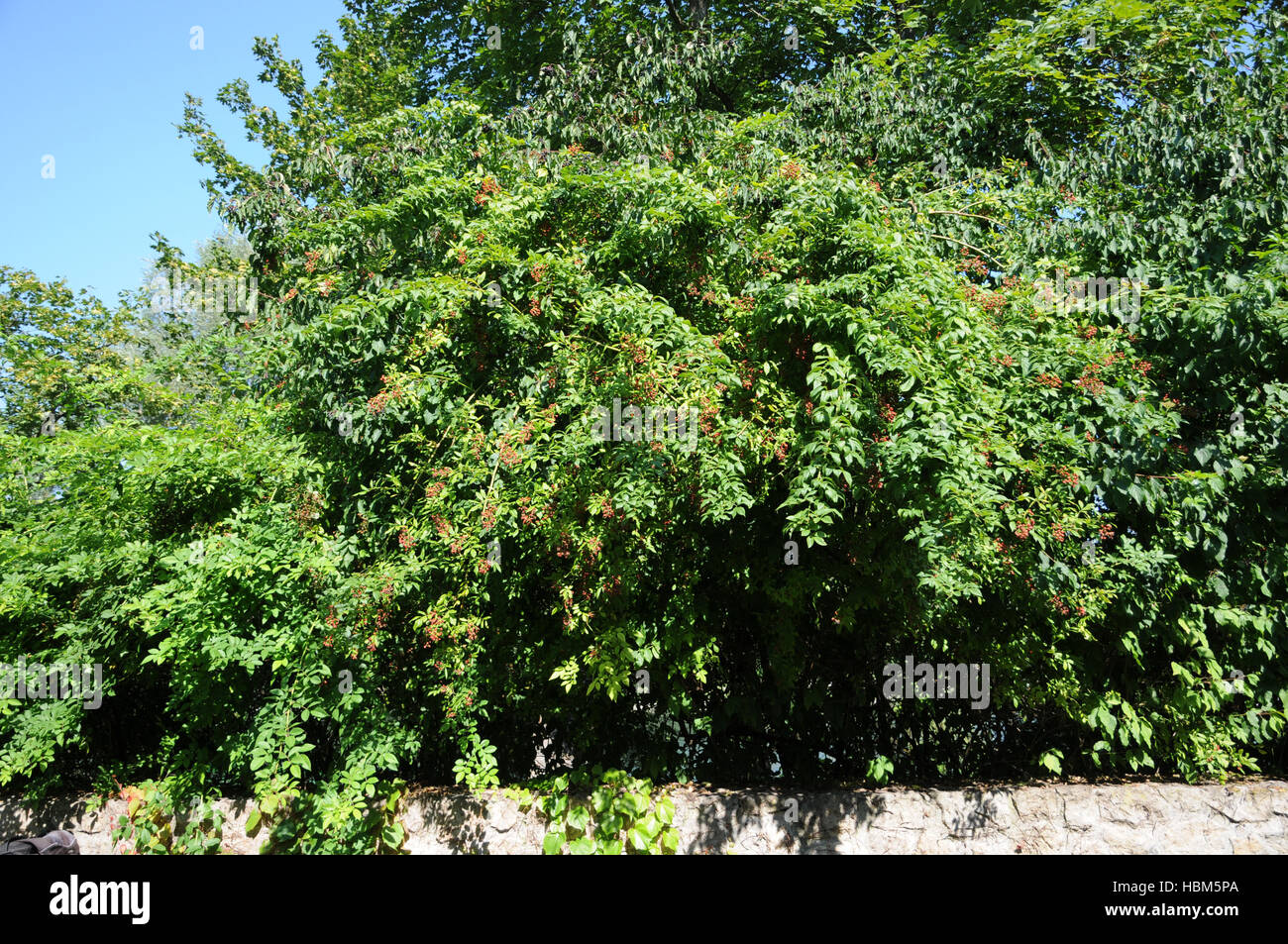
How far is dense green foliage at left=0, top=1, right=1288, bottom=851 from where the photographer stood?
4.97m

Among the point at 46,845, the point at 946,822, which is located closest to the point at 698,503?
the point at 946,822

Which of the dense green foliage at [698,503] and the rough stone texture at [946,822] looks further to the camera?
the rough stone texture at [946,822]

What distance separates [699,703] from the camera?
6270mm

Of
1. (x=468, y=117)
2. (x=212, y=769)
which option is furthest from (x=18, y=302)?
(x=212, y=769)

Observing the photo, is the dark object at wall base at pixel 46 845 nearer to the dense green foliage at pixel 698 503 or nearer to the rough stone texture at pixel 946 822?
the dense green foliage at pixel 698 503

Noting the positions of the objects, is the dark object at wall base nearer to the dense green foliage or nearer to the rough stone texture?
the dense green foliage

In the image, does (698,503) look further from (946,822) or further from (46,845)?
(46,845)

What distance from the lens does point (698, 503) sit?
5.07 metres

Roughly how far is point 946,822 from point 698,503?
9.05 ft

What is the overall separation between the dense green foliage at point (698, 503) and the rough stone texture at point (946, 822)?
0.86 feet

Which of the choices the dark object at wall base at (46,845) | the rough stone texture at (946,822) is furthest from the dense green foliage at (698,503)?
the dark object at wall base at (46,845)

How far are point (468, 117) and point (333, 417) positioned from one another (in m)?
3.64

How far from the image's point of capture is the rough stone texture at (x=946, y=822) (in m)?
5.71

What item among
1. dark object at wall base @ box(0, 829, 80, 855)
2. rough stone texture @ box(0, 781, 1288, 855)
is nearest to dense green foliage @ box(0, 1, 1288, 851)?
rough stone texture @ box(0, 781, 1288, 855)
